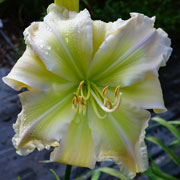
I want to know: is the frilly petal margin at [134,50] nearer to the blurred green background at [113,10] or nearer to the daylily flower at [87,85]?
the daylily flower at [87,85]

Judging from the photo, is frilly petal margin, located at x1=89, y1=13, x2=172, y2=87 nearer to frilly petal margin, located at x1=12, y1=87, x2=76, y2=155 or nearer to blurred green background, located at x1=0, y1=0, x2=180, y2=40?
frilly petal margin, located at x1=12, y1=87, x2=76, y2=155

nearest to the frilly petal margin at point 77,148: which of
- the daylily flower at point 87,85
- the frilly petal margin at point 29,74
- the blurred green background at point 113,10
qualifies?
the daylily flower at point 87,85

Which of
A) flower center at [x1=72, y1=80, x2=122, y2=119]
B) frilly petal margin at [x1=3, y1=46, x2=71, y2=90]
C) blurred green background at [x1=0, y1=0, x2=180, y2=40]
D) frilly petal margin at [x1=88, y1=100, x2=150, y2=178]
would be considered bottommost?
blurred green background at [x1=0, y1=0, x2=180, y2=40]

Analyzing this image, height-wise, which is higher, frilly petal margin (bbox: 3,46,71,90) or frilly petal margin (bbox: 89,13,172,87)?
frilly petal margin (bbox: 3,46,71,90)

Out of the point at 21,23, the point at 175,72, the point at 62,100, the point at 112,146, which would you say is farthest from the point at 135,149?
the point at 21,23

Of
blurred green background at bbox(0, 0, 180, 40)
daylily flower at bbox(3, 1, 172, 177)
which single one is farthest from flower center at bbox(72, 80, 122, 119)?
blurred green background at bbox(0, 0, 180, 40)

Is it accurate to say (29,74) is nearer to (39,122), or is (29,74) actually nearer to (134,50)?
(39,122)

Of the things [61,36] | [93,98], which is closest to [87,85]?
[93,98]
